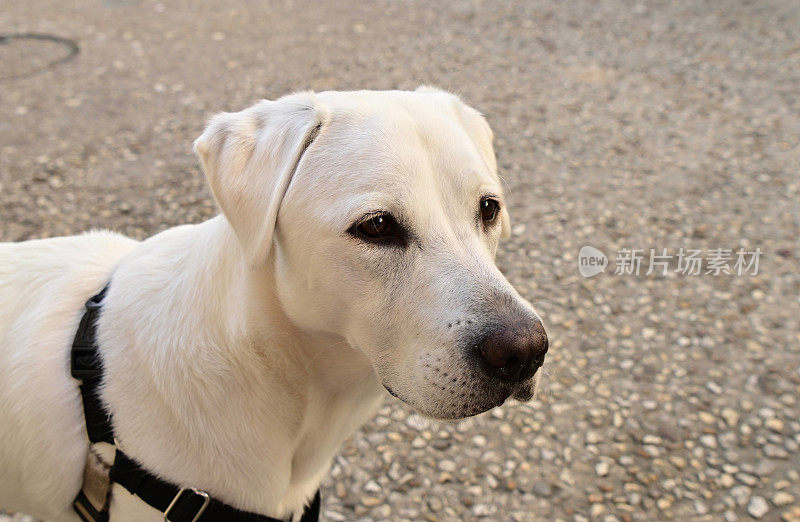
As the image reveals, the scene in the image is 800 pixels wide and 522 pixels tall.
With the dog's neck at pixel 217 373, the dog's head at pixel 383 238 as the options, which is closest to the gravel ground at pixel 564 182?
the dog's neck at pixel 217 373

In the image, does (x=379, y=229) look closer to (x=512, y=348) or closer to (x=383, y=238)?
(x=383, y=238)

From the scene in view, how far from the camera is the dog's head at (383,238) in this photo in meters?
1.63

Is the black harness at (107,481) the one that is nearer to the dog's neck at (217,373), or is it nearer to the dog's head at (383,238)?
the dog's neck at (217,373)

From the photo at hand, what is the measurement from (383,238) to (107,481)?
101cm

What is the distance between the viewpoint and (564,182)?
494cm

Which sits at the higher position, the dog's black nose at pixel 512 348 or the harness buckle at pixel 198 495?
the dog's black nose at pixel 512 348

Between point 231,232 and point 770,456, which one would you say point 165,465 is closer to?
point 231,232

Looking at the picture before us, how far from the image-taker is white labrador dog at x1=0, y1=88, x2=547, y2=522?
1678 millimetres

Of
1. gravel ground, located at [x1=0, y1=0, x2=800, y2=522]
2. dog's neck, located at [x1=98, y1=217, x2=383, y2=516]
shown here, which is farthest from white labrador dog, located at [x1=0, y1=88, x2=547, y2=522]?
gravel ground, located at [x1=0, y1=0, x2=800, y2=522]

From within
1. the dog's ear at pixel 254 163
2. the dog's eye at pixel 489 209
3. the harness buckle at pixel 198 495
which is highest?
the dog's ear at pixel 254 163

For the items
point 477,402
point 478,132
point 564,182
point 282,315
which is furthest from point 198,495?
point 564,182

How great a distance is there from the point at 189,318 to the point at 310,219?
1.51ft

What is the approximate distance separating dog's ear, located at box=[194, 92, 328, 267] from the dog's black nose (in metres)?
0.63

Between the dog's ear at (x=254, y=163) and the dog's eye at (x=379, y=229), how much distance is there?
230 millimetres
